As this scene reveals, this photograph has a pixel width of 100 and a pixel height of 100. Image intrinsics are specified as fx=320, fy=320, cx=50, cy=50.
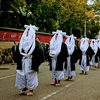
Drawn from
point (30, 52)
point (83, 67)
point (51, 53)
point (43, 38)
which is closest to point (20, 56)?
point (30, 52)

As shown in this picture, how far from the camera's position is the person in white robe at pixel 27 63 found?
9.11m

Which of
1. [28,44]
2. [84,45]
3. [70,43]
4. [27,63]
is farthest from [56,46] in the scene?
[84,45]

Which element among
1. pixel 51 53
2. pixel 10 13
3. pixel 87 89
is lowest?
pixel 87 89

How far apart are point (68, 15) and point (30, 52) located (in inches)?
1343

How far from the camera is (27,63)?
9.17m

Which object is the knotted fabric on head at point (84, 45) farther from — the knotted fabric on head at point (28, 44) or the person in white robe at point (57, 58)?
the knotted fabric on head at point (28, 44)

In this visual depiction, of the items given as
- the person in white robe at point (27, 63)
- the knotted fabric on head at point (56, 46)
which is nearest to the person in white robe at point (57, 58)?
the knotted fabric on head at point (56, 46)

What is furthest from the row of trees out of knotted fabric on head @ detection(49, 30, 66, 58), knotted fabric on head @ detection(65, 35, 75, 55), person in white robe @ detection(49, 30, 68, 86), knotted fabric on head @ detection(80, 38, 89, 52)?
person in white robe @ detection(49, 30, 68, 86)

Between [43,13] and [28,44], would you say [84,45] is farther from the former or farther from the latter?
[43,13]

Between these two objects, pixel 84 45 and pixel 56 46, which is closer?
pixel 56 46

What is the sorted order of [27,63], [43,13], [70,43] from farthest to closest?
[43,13] < [70,43] < [27,63]

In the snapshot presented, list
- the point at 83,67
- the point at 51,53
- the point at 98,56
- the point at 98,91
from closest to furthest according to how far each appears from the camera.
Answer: the point at 98,91 → the point at 51,53 → the point at 83,67 → the point at 98,56

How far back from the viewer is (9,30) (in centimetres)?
2566

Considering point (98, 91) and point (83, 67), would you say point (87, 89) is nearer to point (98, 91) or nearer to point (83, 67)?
point (98, 91)
